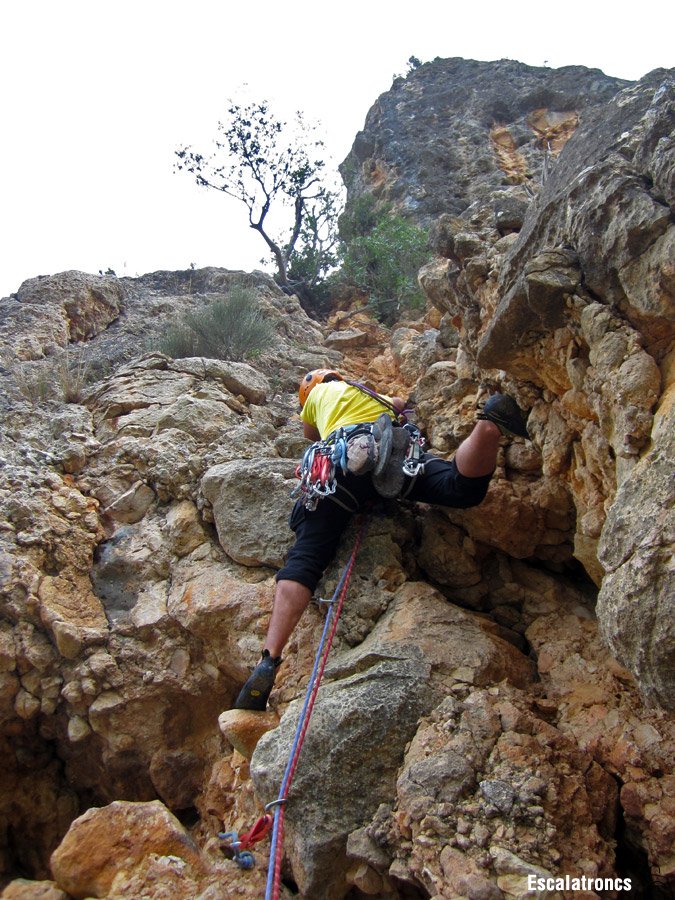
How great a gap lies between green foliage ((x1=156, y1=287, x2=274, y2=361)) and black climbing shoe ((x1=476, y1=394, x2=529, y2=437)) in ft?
15.0

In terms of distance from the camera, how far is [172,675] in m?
3.36

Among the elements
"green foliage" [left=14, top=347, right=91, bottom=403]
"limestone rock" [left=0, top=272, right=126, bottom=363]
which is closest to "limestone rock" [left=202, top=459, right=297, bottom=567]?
"green foliage" [left=14, top=347, right=91, bottom=403]

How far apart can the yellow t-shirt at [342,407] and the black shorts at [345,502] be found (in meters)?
0.49

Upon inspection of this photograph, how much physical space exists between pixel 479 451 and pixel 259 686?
1.62 meters

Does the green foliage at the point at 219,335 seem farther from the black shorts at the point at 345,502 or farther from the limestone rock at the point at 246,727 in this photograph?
the limestone rock at the point at 246,727

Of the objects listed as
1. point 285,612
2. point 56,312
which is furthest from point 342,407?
point 56,312

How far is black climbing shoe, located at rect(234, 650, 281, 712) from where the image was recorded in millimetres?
2969

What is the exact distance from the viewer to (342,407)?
3.97 metres

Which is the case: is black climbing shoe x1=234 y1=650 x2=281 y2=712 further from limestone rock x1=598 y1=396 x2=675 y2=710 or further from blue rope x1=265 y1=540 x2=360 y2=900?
limestone rock x1=598 y1=396 x2=675 y2=710

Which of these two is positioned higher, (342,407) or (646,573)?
(342,407)

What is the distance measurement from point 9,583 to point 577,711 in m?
3.03

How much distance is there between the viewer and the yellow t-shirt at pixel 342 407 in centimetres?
390

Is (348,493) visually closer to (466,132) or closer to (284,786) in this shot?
(284,786)

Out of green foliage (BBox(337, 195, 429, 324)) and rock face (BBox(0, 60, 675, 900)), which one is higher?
green foliage (BBox(337, 195, 429, 324))
